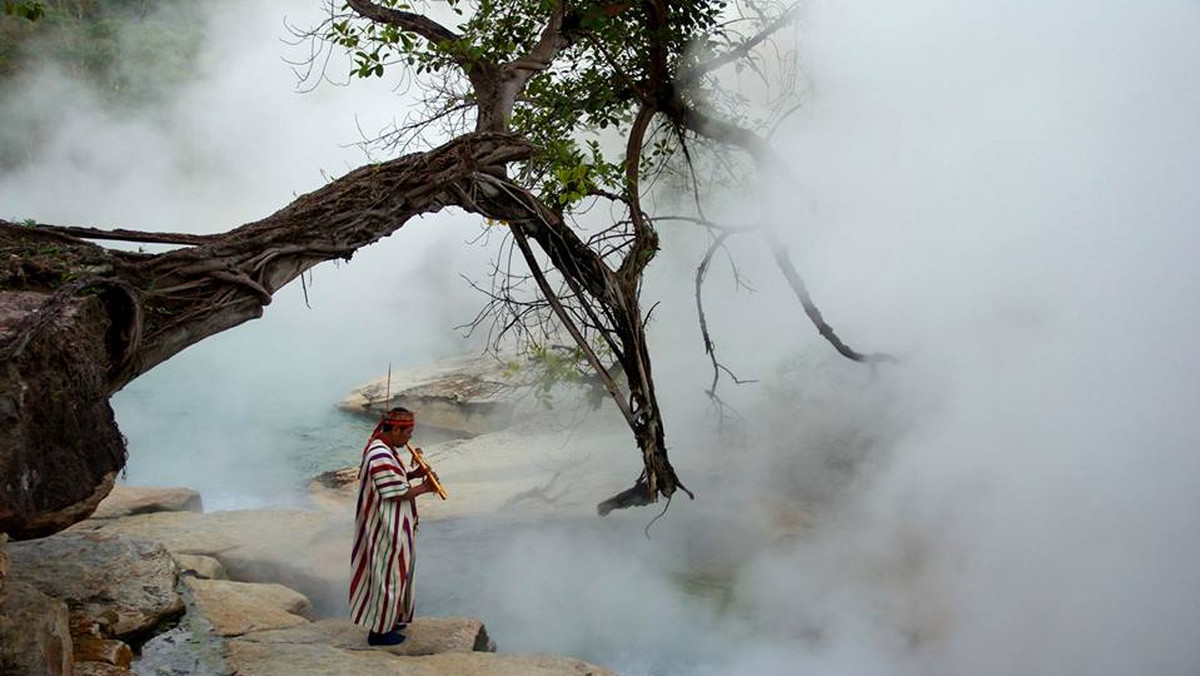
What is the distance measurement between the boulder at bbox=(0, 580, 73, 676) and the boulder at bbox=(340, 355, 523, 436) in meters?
5.94

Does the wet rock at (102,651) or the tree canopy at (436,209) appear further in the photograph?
the wet rock at (102,651)

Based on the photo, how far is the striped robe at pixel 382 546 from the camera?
3.99 metres

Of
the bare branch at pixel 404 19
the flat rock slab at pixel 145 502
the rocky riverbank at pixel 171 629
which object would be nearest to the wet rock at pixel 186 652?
the rocky riverbank at pixel 171 629

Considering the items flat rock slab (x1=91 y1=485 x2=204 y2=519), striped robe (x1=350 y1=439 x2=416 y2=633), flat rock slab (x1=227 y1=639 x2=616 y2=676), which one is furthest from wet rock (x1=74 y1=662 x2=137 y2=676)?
flat rock slab (x1=91 y1=485 x2=204 y2=519)

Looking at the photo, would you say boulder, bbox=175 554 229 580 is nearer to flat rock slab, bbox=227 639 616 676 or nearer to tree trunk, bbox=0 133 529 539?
flat rock slab, bbox=227 639 616 676

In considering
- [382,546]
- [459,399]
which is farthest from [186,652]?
[459,399]

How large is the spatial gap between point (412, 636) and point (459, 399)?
521cm

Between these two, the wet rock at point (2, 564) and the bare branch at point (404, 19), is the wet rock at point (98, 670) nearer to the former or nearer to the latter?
the wet rock at point (2, 564)

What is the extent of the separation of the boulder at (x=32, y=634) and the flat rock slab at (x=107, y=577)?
0.57 metres

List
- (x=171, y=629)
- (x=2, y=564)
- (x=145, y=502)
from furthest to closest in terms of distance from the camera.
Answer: (x=145, y=502), (x=171, y=629), (x=2, y=564)

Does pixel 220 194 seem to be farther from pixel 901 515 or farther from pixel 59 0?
pixel 901 515

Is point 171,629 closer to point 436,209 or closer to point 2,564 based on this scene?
point 2,564

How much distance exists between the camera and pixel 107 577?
12.2 ft

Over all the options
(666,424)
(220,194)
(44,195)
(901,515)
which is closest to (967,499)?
(901,515)
